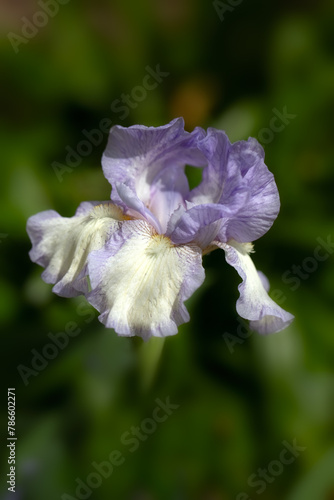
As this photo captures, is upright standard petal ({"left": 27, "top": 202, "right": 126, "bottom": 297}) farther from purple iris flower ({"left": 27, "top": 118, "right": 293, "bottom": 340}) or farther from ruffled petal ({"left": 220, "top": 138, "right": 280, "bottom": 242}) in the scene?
ruffled petal ({"left": 220, "top": 138, "right": 280, "bottom": 242})

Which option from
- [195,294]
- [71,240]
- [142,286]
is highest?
[71,240]

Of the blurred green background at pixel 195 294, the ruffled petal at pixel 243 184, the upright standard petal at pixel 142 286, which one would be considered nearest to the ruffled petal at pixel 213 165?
the ruffled petal at pixel 243 184

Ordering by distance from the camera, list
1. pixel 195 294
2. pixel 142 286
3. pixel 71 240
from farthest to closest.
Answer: pixel 195 294, pixel 71 240, pixel 142 286

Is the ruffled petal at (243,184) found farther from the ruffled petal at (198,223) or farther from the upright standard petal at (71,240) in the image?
the upright standard petal at (71,240)

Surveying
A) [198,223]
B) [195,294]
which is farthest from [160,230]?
[195,294]

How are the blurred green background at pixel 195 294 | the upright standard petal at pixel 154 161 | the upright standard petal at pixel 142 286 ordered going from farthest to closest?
the blurred green background at pixel 195 294 → the upright standard petal at pixel 154 161 → the upright standard petal at pixel 142 286

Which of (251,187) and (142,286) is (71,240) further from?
(251,187)
